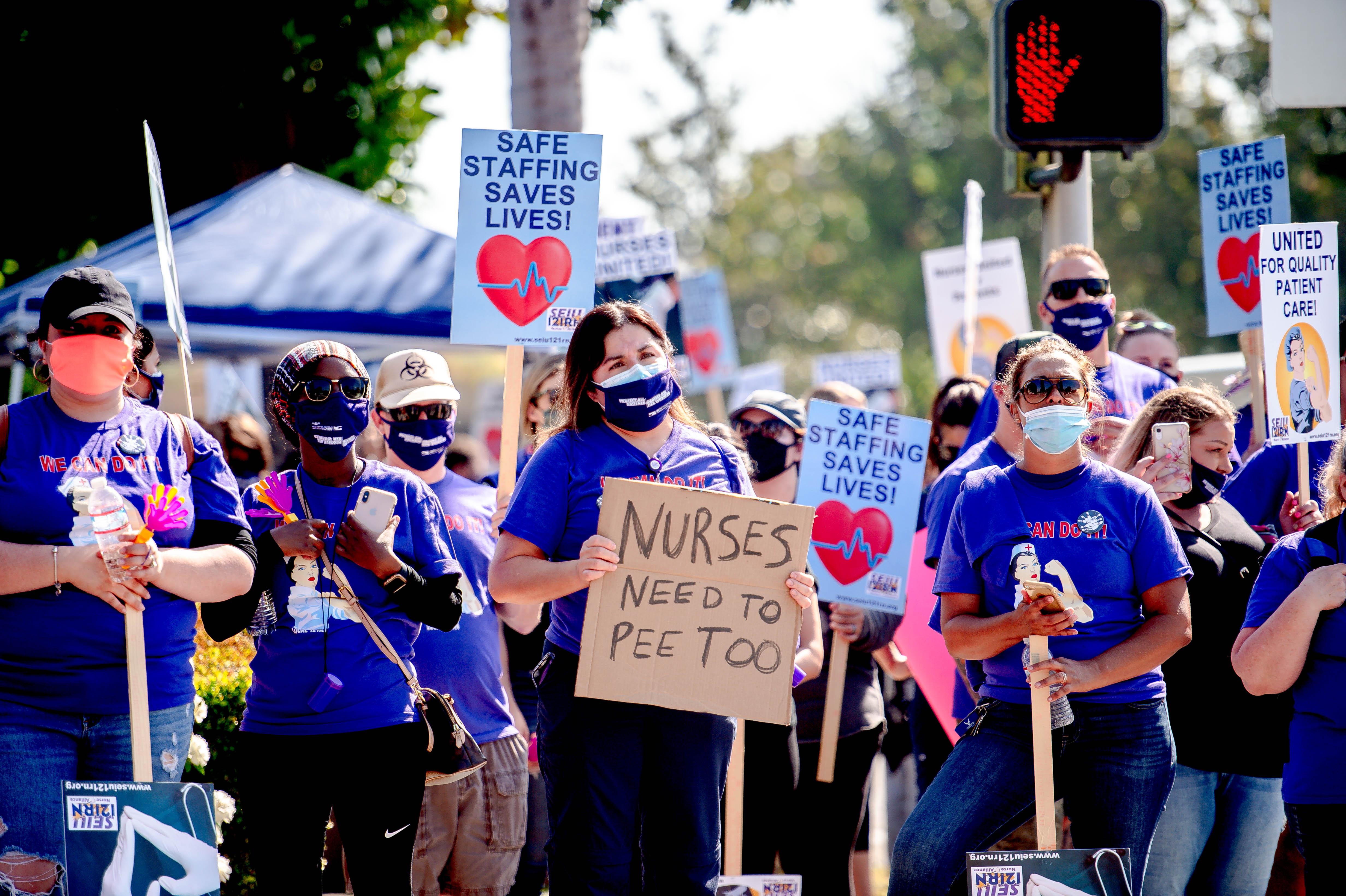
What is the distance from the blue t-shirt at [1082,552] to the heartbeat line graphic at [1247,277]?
10.5 feet

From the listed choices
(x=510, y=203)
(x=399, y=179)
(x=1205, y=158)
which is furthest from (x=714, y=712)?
(x=399, y=179)

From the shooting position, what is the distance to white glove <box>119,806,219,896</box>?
3.43 meters

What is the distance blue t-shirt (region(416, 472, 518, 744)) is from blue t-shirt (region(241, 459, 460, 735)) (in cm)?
47

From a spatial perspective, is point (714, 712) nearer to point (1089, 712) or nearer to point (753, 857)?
point (1089, 712)

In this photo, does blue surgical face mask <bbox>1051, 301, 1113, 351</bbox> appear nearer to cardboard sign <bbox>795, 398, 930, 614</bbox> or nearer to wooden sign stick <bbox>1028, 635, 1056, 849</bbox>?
cardboard sign <bbox>795, 398, 930, 614</bbox>

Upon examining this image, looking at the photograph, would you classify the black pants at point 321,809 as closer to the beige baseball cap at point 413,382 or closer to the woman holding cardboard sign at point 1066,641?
the beige baseball cap at point 413,382

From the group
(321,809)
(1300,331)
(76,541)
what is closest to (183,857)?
(321,809)

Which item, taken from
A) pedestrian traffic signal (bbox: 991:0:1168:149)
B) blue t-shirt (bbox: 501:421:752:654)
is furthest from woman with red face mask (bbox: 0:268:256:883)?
pedestrian traffic signal (bbox: 991:0:1168:149)

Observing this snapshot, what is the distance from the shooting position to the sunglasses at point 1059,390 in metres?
3.88

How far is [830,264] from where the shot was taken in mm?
38469

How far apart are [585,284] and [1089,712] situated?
2363 millimetres

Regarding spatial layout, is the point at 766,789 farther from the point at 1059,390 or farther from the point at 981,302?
the point at 981,302

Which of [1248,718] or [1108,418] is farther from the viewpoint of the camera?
[1108,418]

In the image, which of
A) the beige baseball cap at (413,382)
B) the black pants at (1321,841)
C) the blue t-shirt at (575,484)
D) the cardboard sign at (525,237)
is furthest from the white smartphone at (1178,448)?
the beige baseball cap at (413,382)
